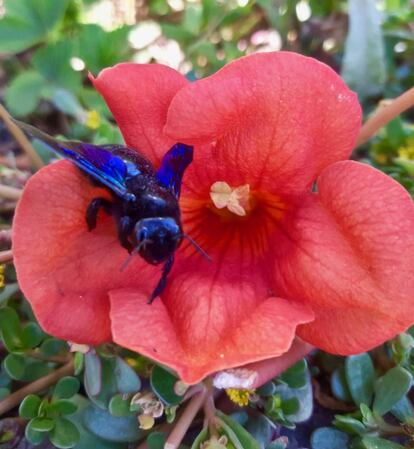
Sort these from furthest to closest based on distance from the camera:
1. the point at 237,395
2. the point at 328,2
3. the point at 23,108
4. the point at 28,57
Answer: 1. the point at 28,57
2. the point at 328,2
3. the point at 23,108
4. the point at 237,395

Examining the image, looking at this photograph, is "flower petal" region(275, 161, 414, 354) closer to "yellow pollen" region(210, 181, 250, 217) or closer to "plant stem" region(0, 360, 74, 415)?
"yellow pollen" region(210, 181, 250, 217)

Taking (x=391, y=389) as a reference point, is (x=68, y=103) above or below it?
above

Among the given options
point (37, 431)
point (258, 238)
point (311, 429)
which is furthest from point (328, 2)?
point (37, 431)

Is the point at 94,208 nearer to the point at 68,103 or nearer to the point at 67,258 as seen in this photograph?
the point at 67,258

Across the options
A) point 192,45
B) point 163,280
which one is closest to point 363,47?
point 192,45

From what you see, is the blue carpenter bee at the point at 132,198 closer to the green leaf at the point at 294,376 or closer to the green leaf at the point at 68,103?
the green leaf at the point at 294,376

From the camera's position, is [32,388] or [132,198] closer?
[132,198]

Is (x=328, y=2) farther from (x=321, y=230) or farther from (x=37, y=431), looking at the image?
(x=37, y=431)

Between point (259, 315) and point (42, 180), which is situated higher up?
point (42, 180)
